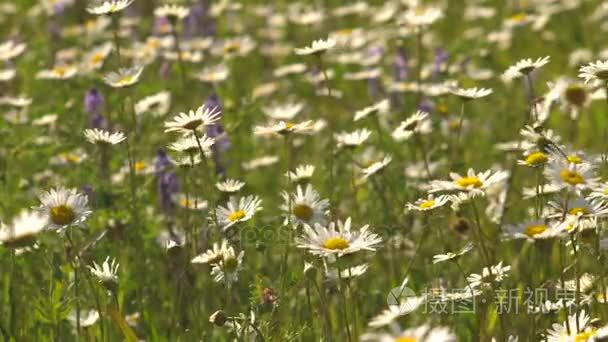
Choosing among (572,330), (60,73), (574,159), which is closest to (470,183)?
(574,159)

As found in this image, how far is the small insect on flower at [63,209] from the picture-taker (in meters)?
2.60

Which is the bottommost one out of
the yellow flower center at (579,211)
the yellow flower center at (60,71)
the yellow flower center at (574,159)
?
the yellow flower center at (60,71)

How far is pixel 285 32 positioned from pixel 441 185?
4.74m

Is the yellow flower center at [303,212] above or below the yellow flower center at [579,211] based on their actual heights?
below

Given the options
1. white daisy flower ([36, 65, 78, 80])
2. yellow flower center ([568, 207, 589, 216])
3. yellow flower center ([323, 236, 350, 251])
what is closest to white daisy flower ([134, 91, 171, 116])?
white daisy flower ([36, 65, 78, 80])

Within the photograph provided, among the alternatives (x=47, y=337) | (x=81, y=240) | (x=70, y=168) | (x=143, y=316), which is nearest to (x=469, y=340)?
(x=143, y=316)

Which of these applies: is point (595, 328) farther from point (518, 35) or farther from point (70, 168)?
point (518, 35)

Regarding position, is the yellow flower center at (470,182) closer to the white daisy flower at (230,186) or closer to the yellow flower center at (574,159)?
the yellow flower center at (574,159)

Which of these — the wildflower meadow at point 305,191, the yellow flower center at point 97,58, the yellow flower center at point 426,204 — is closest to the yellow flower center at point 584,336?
the wildflower meadow at point 305,191

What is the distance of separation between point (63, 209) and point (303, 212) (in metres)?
0.68

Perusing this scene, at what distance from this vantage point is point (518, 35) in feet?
21.1

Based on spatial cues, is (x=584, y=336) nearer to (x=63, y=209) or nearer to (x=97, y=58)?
(x=63, y=209)

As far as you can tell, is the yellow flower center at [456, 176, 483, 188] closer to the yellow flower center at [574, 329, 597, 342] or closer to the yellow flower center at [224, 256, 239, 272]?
the yellow flower center at [574, 329, 597, 342]

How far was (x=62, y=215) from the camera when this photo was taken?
8.55 ft
